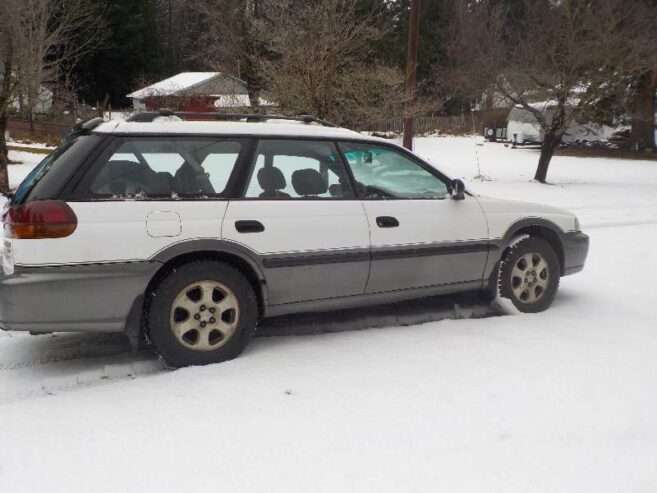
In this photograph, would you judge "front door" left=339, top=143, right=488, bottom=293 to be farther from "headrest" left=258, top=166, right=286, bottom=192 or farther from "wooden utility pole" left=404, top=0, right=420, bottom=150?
"wooden utility pole" left=404, top=0, right=420, bottom=150

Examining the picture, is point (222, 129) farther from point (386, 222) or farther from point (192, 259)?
point (386, 222)

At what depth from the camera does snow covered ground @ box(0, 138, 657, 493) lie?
8.92ft

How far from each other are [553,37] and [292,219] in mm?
14575

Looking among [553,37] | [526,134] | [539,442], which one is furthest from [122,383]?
[526,134]

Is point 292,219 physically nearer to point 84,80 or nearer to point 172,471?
point 172,471

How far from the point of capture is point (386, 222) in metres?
4.37

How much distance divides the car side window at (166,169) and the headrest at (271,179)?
0.20 m

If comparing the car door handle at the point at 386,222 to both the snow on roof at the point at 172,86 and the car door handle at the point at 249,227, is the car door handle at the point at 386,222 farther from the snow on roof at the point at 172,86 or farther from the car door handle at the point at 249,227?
the snow on roof at the point at 172,86

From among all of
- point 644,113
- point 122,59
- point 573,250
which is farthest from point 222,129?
point 122,59

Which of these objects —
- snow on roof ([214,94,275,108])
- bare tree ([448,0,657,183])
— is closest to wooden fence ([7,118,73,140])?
snow on roof ([214,94,275,108])

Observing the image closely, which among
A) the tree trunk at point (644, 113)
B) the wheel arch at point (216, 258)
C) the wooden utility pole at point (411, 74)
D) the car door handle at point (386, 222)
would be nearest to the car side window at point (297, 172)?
the car door handle at point (386, 222)

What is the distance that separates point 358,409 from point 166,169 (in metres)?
1.89

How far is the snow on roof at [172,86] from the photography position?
2688cm

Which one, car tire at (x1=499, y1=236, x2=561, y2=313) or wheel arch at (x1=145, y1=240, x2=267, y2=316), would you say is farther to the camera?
car tire at (x1=499, y1=236, x2=561, y2=313)
